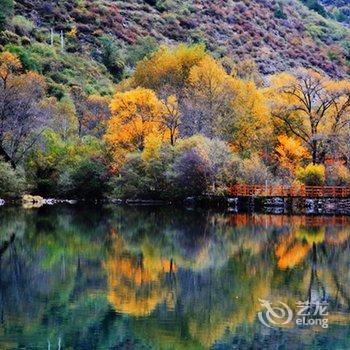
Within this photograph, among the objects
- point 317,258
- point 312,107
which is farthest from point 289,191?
point 317,258

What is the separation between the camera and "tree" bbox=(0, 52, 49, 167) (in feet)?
184

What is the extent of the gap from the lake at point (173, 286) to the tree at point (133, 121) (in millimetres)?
22162

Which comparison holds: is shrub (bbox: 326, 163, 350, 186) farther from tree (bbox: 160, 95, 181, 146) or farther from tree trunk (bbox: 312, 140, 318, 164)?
tree (bbox: 160, 95, 181, 146)

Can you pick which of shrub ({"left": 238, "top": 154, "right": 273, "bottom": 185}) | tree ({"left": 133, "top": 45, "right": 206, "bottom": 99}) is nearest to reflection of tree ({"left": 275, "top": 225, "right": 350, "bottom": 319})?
shrub ({"left": 238, "top": 154, "right": 273, "bottom": 185})

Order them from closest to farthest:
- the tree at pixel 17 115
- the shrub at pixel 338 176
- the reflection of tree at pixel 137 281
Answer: the reflection of tree at pixel 137 281 < the shrub at pixel 338 176 < the tree at pixel 17 115

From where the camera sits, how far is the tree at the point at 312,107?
54.0 m

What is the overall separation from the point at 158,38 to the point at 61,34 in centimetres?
1389

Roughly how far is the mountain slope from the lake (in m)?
65.1

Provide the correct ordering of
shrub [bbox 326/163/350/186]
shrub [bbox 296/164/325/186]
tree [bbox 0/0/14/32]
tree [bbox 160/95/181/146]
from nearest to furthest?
1. shrub [bbox 296/164/325/186]
2. shrub [bbox 326/163/350/186]
3. tree [bbox 160/95/181/146]
4. tree [bbox 0/0/14/32]

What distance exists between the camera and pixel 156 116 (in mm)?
58125

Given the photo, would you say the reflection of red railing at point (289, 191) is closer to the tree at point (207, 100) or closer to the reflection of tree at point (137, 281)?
the tree at point (207, 100)

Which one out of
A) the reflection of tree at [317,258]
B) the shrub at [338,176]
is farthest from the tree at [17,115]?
the reflection of tree at [317,258]

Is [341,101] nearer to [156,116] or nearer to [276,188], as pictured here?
[276,188]

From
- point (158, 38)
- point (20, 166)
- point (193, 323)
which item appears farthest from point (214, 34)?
point (193, 323)
